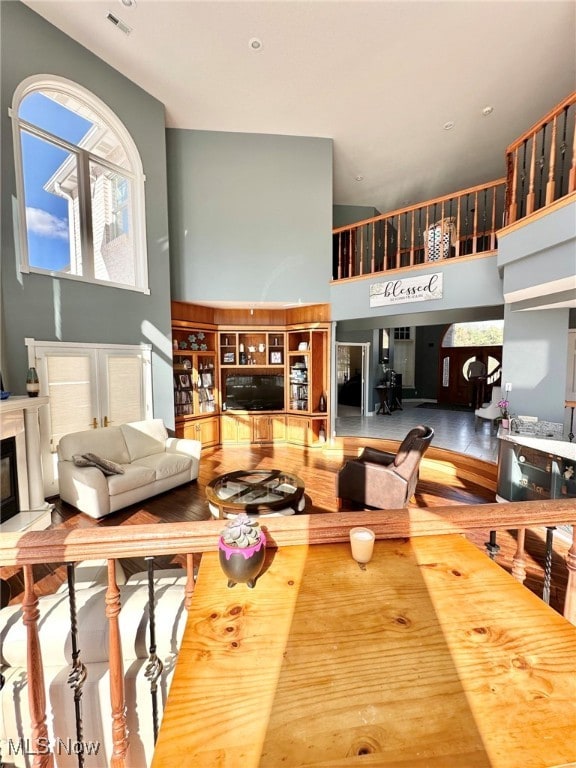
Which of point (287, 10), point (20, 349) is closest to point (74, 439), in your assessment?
point (20, 349)

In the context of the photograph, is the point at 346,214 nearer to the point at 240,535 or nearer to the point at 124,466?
the point at 124,466

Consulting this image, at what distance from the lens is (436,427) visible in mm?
7328

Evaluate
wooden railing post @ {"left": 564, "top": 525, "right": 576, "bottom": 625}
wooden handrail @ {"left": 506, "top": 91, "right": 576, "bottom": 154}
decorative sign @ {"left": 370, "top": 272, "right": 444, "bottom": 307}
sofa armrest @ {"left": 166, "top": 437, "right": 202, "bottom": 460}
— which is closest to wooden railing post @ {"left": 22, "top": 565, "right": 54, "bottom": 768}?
wooden railing post @ {"left": 564, "top": 525, "right": 576, "bottom": 625}

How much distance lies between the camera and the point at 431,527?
120cm

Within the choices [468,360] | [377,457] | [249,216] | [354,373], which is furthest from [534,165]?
[468,360]

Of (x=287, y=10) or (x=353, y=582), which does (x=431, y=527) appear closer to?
(x=353, y=582)

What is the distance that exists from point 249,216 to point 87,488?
198 inches

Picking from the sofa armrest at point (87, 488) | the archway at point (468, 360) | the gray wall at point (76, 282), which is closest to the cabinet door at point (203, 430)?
the gray wall at point (76, 282)

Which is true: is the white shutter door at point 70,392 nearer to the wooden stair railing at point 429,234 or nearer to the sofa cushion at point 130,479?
the sofa cushion at point 130,479

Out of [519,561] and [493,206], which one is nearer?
[519,561]

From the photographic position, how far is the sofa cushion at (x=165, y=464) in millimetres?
4270

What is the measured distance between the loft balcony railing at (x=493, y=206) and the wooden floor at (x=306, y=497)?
3.23 metres

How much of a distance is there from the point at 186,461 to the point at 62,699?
136 inches

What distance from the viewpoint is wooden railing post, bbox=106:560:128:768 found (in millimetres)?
965
